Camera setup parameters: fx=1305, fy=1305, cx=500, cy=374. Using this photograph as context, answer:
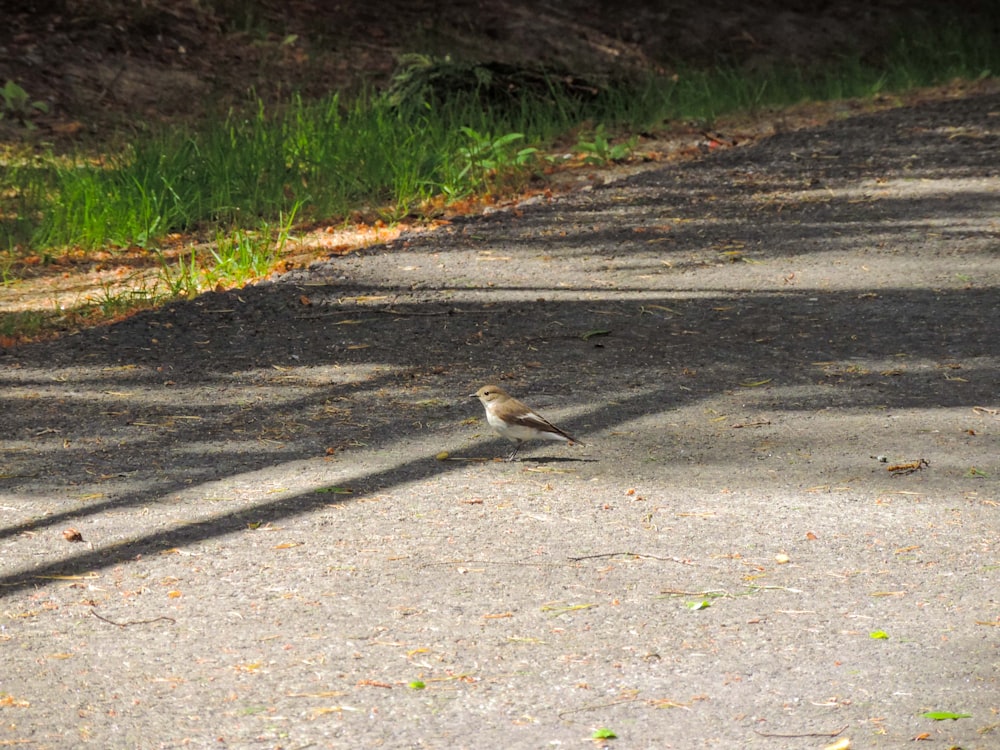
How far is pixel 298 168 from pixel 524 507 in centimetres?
584

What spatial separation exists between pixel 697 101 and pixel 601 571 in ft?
30.3

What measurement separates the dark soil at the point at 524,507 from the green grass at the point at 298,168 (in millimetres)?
1210

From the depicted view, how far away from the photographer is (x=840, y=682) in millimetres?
3271

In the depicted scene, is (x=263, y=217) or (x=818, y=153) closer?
(x=263, y=217)

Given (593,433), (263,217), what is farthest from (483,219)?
(593,433)

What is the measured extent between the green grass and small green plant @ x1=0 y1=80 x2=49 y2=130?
1530 mm

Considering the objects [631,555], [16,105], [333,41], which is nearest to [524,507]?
[631,555]

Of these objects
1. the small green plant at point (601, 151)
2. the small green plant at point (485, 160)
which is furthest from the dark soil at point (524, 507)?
the small green plant at point (601, 151)

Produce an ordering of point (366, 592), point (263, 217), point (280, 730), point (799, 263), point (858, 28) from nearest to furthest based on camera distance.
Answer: point (280, 730) < point (366, 592) < point (799, 263) < point (263, 217) < point (858, 28)

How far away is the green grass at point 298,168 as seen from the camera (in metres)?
8.92

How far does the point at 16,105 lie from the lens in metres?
13.0

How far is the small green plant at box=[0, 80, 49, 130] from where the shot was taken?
42.2 feet

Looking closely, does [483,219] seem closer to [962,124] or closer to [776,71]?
[962,124]

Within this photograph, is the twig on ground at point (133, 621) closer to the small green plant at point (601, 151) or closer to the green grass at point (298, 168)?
the green grass at point (298, 168)
